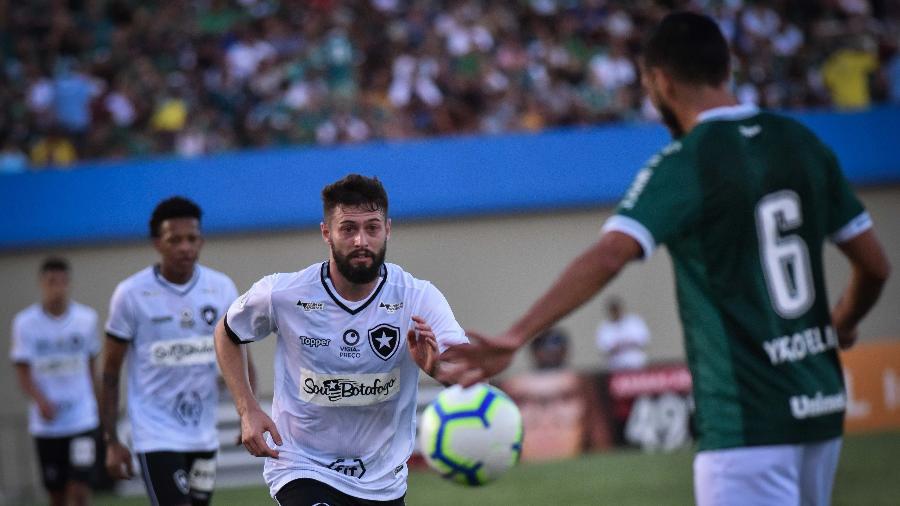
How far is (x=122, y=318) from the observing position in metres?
8.04

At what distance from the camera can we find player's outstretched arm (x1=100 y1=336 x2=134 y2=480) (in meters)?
7.82

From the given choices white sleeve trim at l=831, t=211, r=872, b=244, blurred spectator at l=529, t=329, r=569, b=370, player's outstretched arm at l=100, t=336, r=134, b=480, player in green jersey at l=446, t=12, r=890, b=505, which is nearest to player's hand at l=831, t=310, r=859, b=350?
white sleeve trim at l=831, t=211, r=872, b=244

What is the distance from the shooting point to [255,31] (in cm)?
2081

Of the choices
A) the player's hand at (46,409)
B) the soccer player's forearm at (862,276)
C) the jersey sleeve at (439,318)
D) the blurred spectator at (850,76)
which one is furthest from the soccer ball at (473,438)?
the blurred spectator at (850,76)

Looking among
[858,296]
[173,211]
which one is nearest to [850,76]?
[173,211]

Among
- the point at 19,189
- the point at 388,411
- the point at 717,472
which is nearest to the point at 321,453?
the point at 388,411

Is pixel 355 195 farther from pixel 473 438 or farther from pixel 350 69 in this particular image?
pixel 350 69

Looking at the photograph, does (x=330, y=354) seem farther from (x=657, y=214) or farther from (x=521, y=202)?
(x=521, y=202)

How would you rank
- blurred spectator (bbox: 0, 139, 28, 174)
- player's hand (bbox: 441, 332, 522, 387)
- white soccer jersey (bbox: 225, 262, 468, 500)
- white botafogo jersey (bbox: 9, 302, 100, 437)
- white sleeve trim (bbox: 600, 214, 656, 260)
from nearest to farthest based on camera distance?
player's hand (bbox: 441, 332, 522, 387), white sleeve trim (bbox: 600, 214, 656, 260), white soccer jersey (bbox: 225, 262, 468, 500), white botafogo jersey (bbox: 9, 302, 100, 437), blurred spectator (bbox: 0, 139, 28, 174)

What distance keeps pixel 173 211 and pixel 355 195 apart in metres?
2.56

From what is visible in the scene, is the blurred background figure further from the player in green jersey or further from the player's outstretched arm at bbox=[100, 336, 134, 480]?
the player in green jersey

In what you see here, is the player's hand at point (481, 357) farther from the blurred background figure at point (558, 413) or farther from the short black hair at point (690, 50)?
the blurred background figure at point (558, 413)

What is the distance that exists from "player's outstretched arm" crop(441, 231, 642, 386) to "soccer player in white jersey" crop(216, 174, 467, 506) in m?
2.07

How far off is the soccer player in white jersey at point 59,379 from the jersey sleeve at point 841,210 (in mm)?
9119
